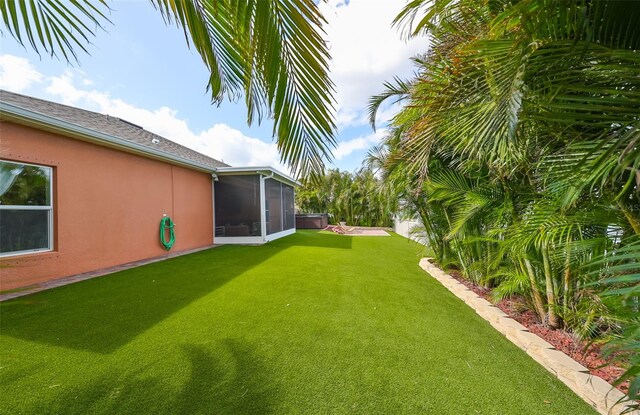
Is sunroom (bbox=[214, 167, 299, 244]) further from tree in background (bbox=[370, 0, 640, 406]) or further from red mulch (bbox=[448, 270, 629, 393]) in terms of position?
red mulch (bbox=[448, 270, 629, 393])

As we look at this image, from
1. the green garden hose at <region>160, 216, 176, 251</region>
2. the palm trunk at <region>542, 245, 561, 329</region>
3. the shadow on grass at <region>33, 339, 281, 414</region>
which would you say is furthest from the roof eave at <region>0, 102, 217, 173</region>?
the palm trunk at <region>542, 245, 561, 329</region>

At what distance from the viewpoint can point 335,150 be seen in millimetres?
1196

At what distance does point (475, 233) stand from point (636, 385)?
10.2ft

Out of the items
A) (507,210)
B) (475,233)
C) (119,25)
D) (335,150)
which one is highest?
(119,25)

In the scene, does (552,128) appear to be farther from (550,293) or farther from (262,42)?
(550,293)

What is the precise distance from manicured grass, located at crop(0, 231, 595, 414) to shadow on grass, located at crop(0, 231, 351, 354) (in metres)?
0.02

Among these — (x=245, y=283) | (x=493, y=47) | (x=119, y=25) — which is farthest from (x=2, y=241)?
(x=493, y=47)

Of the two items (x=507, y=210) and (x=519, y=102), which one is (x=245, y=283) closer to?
(x=507, y=210)

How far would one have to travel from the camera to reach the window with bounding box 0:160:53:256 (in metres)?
4.01

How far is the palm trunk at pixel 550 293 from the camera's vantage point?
2.48 m

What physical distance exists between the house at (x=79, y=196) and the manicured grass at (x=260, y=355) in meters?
0.95

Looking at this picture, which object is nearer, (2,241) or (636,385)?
(636,385)

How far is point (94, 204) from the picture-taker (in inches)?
207

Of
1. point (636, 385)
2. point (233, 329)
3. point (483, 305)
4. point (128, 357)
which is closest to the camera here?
point (636, 385)
